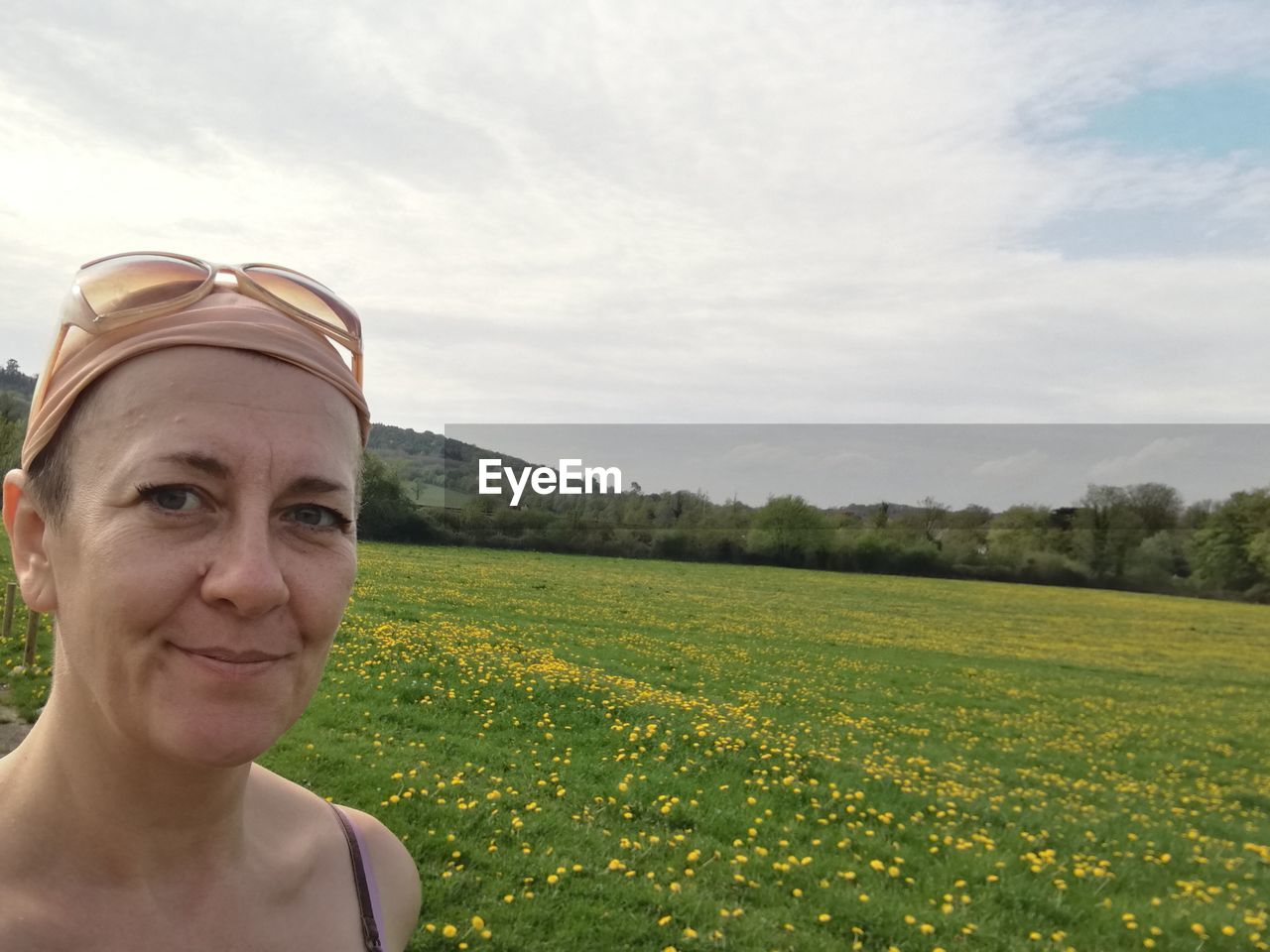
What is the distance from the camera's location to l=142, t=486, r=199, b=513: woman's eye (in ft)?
2.97

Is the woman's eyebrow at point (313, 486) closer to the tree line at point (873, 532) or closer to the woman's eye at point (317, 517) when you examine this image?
the woman's eye at point (317, 517)

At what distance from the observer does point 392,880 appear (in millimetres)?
1473

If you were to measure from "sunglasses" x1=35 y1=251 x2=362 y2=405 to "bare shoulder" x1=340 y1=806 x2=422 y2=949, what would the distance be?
0.92 metres

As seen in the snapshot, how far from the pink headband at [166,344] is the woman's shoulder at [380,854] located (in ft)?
2.48

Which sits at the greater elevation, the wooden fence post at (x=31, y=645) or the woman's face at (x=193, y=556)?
the woman's face at (x=193, y=556)

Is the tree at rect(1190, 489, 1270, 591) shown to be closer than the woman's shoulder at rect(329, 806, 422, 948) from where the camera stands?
No

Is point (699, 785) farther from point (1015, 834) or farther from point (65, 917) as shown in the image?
point (65, 917)

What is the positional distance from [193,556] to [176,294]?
431 mm

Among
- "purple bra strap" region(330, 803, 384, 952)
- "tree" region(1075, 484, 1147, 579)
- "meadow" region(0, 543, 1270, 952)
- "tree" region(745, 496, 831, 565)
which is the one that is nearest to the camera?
"purple bra strap" region(330, 803, 384, 952)

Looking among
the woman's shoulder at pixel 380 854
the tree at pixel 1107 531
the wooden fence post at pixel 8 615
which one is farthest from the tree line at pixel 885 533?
the woman's shoulder at pixel 380 854

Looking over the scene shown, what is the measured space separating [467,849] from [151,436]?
4730 mm

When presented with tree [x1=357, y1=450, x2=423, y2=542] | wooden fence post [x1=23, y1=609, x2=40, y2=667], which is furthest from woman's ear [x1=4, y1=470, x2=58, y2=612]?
tree [x1=357, y1=450, x2=423, y2=542]

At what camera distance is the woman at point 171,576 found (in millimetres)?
895

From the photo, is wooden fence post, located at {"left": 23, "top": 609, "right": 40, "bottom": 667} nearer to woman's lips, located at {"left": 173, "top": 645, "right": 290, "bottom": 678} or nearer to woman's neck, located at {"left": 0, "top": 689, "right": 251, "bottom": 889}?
woman's neck, located at {"left": 0, "top": 689, "right": 251, "bottom": 889}
